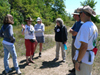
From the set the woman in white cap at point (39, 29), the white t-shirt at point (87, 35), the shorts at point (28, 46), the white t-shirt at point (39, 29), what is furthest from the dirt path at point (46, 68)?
the white t-shirt at point (87, 35)

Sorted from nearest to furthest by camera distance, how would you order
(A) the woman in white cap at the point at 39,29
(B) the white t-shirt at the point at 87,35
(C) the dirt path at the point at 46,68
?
(B) the white t-shirt at the point at 87,35 → (C) the dirt path at the point at 46,68 → (A) the woman in white cap at the point at 39,29

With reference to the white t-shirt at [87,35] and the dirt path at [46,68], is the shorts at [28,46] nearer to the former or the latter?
the dirt path at [46,68]

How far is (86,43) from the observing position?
5.51 feet

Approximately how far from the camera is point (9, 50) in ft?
11.1

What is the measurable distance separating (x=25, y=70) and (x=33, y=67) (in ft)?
1.22

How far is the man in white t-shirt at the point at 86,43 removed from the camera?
169cm

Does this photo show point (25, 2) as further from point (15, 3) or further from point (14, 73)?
point (14, 73)

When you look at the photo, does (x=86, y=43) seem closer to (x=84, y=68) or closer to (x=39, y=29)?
(x=84, y=68)

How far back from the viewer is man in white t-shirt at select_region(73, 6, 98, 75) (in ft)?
5.54

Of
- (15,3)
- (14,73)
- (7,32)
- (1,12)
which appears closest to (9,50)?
(7,32)

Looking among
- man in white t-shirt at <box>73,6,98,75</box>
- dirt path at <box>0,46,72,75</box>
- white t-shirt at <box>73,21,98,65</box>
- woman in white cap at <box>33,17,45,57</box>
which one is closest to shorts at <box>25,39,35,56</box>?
dirt path at <box>0,46,72,75</box>

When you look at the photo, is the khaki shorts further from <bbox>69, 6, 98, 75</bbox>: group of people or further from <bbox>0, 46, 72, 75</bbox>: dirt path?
<bbox>0, 46, 72, 75</bbox>: dirt path

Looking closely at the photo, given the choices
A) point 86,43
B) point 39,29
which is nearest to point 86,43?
point 86,43

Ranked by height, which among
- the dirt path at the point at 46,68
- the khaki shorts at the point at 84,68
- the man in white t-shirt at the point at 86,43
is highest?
the man in white t-shirt at the point at 86,43
